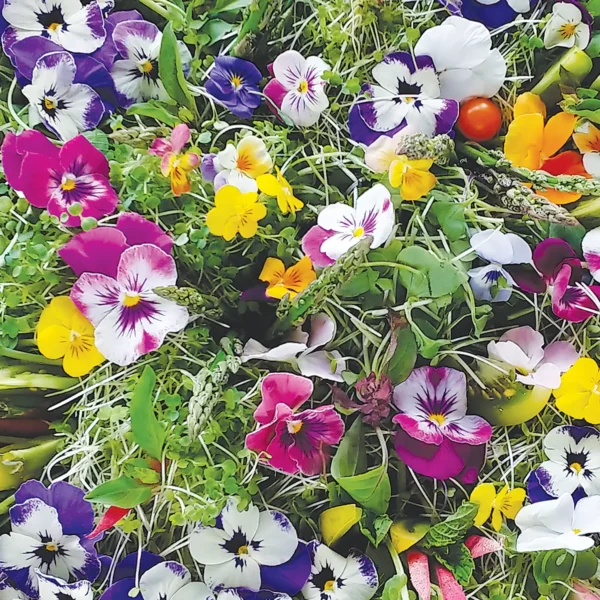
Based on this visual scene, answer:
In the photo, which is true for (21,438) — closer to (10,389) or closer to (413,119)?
(10,389)

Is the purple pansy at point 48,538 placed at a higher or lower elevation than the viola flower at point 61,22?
lower

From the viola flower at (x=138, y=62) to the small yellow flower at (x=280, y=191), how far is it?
7.0 inches

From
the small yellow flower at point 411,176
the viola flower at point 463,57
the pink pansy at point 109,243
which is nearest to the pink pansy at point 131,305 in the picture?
the pink pansy at point 109,243

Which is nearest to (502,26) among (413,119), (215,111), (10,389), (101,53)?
(413,119)

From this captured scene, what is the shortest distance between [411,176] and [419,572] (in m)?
0.38

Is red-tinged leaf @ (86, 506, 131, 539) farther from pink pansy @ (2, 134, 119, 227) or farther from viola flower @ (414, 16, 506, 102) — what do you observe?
viola flower @ (414, 16, 506, 102)

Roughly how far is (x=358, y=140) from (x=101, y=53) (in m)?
0.29

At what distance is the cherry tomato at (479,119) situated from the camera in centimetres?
81

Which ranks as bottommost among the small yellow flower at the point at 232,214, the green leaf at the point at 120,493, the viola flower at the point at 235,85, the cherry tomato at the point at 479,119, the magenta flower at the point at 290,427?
the green leaf at the point at 120,493

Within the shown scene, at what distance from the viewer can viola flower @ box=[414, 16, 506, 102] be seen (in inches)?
31.0

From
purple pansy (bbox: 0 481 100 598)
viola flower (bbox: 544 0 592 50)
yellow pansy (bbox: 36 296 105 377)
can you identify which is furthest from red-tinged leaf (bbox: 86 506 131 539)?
viola flower (bbox: 544 0 592 50)

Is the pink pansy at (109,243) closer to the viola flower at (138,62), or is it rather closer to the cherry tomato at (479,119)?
the viola flower at (138,62)

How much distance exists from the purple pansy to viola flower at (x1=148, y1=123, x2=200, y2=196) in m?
0.30

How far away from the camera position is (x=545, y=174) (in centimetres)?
75
